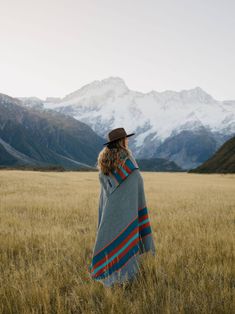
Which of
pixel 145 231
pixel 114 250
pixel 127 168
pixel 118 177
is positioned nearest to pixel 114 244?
pixel 114 250

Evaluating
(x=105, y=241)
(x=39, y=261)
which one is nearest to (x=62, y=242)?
(x=39, y=261)

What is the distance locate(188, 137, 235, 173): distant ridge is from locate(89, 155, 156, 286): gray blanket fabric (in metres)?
92.2

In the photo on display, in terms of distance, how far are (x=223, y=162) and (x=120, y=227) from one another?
103 meters

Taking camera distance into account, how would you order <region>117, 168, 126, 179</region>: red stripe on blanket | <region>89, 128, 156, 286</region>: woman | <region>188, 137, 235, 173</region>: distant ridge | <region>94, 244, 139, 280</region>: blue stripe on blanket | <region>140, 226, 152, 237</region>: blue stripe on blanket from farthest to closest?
<region>188, 137, 235, 173</region>: distant ridge < <region>140, 226, 152, 237</region>: blue stripe on blanket < <region>117, 168, 126, 179</region>: red stripe on blanket < <region>89, 128, 156, 286</region>: woman < <region>94, 244, 139, 280</region>: blue stripe on blanket

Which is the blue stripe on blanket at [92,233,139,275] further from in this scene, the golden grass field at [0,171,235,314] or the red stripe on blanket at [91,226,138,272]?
the golden grass field at [0,171,235,314]

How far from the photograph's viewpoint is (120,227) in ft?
15.0

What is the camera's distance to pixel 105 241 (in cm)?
461

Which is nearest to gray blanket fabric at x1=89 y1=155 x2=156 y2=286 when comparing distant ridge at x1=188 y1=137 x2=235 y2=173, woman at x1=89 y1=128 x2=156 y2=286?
woman at x1=89 y1=128 x2=156 y2=286

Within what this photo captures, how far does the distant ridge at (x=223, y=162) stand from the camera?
95125 mm

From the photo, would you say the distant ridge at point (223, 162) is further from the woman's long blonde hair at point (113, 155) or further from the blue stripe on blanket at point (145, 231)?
the woman's long blonde hair at point (113, 155)

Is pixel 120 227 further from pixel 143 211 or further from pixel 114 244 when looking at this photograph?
pixel 143 211

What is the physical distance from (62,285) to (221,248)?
3027mm

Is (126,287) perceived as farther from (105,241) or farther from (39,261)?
(39,261)

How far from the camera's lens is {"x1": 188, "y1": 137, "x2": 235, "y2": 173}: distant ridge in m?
95.1
